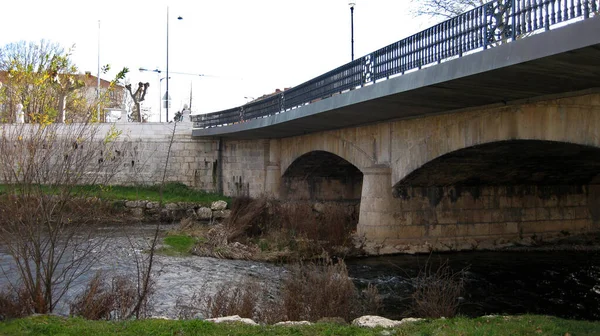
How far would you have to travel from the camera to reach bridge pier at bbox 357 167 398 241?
657 inches

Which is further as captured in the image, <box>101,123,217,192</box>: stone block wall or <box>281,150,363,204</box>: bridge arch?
<box>101,123,217,192</box>: stone block wall

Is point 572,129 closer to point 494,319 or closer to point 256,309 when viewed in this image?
point 494,319

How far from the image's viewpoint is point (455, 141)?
44.0 ft

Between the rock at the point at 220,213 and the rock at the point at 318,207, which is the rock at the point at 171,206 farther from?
the rock at the point at 318,207

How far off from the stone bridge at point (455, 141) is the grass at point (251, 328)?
11.6 feet

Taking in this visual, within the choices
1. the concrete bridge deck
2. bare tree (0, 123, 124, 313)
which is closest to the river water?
bare tree (0, 123, 124, 313)

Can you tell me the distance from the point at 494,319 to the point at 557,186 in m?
13.3

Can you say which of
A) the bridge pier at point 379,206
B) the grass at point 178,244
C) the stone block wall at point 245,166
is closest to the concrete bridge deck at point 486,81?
the bridge pier at point 379,206

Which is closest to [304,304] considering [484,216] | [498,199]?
[484,216]

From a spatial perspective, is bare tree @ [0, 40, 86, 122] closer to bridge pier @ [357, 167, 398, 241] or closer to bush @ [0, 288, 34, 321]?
bush @ [0, 288, 34, 321]

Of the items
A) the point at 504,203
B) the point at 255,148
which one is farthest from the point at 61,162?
the point at 255,148

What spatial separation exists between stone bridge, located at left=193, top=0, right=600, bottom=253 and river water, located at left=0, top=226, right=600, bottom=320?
4.69ft

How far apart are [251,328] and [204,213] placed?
734 inches

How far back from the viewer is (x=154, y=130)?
2906 centimetres
